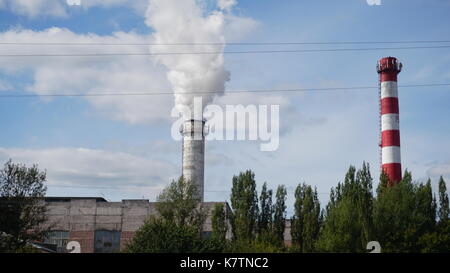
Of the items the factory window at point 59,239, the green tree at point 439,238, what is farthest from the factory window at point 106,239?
the green tree at point 439,238

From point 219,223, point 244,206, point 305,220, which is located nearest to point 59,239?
point 219,223

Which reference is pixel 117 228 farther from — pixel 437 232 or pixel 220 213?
pixel 437 232

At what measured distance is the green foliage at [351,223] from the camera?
38250mm

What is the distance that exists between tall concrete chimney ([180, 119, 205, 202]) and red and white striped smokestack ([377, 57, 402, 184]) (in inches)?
688

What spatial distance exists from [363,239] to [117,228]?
25.8m

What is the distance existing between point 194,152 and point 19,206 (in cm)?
2045

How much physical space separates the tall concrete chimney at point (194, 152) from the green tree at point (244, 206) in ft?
31.6

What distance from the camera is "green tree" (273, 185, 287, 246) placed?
140 feet

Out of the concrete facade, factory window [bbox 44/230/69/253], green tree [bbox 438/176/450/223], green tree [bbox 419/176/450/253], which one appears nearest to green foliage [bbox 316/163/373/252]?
green tree [bbox 419/176/450/253]

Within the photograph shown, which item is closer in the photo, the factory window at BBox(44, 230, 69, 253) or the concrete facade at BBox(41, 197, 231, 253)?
the concrete facade at BBox(41, 197, 231, 253)

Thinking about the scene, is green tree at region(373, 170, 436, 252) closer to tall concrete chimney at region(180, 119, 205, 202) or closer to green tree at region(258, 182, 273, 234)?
green tree at region(258, 182, 273, 234)

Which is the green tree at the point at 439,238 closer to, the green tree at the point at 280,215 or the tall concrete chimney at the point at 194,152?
the green tree at the point at 280,215

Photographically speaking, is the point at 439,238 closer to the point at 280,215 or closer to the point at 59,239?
the point at 280,215
